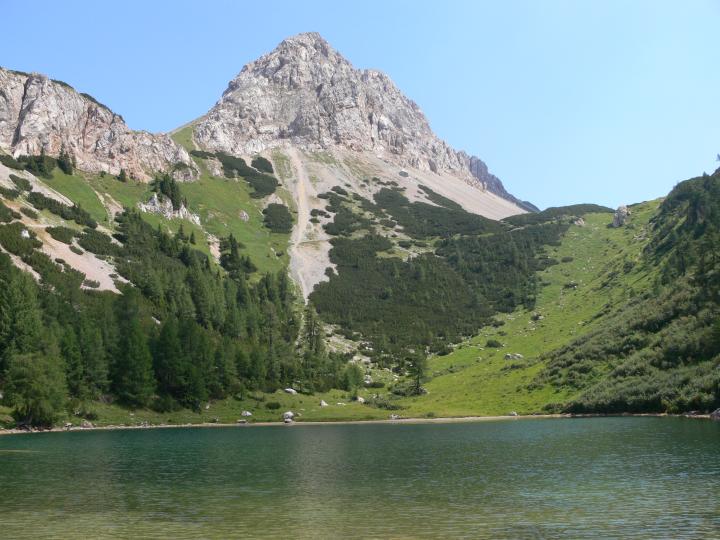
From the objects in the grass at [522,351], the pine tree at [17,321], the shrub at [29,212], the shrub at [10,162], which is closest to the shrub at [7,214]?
the shrub at [29,212]

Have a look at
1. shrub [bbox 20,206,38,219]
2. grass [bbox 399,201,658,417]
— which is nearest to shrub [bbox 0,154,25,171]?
shrub [bbox 20,206,38,219]

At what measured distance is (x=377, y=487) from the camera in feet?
121

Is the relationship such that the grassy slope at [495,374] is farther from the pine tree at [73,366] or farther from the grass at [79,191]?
the grass at [79,191]

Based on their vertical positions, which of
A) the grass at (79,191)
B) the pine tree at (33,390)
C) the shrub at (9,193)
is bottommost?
the pine tree at (33,390)

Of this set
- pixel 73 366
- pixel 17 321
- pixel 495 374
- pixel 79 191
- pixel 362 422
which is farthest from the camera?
pixel 79 191

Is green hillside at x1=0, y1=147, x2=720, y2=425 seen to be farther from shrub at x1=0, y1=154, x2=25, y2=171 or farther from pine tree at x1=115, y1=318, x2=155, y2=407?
shrub at x1=0, y1=154, x2=25, y2=171

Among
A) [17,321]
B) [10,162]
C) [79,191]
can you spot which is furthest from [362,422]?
[10,162]

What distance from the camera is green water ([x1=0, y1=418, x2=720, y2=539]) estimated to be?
2583 centimetres

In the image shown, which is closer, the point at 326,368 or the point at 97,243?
the point at 326,368

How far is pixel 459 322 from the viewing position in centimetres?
17738

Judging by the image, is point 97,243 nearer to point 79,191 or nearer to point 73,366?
point 79,191

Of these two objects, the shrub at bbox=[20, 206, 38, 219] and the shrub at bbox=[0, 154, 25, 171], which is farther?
the shrub at bbox=[0, 154, 25, 171]

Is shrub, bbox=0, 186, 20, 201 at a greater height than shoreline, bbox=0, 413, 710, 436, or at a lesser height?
greater

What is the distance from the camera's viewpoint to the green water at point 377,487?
25828 mm
